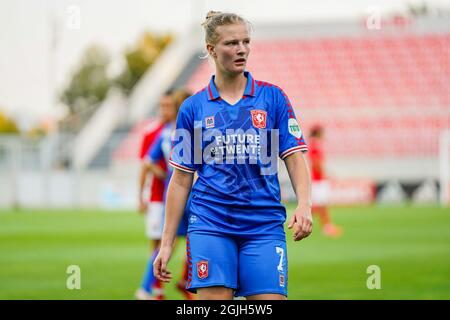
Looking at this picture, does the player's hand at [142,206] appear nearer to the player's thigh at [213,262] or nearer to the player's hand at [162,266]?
the player's hand at [162,266]

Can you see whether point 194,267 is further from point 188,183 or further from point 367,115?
point 367,115

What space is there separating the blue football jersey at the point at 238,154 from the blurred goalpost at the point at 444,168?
2907 centimetres

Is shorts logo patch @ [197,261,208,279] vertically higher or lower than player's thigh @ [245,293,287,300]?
higher

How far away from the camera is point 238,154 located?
5.28 metres

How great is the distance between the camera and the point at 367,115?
41.2 m

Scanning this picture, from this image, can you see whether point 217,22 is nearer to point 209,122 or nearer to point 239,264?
point 209,122

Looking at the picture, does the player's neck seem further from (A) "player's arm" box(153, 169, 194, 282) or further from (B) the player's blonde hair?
(A) "player's arm" box(153, 169, 194, 282)

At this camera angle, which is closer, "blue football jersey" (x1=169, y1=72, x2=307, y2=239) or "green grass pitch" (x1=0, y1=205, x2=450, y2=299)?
"blue football jersey" (x1=169, y1=72, x2=307, y2=239)

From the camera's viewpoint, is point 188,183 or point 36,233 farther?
point 36,233

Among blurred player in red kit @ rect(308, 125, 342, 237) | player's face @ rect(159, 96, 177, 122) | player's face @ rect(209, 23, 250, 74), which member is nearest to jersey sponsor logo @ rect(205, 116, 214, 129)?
player's face @ rect(209, 23, 250, 74)

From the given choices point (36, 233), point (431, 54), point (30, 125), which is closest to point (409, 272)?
point (36, 233)

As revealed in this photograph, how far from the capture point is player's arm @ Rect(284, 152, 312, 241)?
5.08 m

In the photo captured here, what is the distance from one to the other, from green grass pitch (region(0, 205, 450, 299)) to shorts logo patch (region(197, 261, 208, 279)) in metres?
5.28
